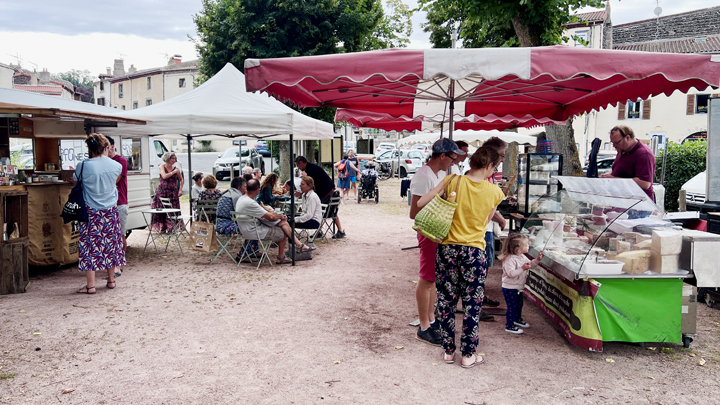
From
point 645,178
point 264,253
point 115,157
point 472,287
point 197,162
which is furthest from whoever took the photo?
point 197,162

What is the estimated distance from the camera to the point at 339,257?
25.3 feet

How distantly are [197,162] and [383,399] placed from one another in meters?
27.9

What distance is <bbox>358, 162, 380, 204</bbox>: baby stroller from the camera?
15.8 metres

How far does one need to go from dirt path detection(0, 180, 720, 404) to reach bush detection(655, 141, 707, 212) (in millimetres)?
8304

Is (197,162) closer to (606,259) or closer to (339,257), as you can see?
(339,257)

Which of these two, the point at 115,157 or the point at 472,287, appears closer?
the point at 472,287

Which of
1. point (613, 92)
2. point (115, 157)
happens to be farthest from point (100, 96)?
point (613, 92)

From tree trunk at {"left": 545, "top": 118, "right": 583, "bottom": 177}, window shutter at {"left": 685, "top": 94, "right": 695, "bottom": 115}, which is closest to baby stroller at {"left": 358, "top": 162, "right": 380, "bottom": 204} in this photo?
tree trunk at {"left": 545, "top": 118, "right": 583, "bottom": 177}

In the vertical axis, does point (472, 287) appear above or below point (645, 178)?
below

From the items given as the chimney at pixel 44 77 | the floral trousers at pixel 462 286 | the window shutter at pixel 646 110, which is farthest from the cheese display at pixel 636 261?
the chimney at pixel 44 77

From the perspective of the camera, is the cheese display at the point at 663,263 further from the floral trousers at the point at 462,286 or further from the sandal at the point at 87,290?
the sandal at the point at 87,290

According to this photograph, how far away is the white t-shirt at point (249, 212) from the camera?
668 centimetres

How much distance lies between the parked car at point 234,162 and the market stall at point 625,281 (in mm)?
20330

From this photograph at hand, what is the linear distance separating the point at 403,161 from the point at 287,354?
21476mm
